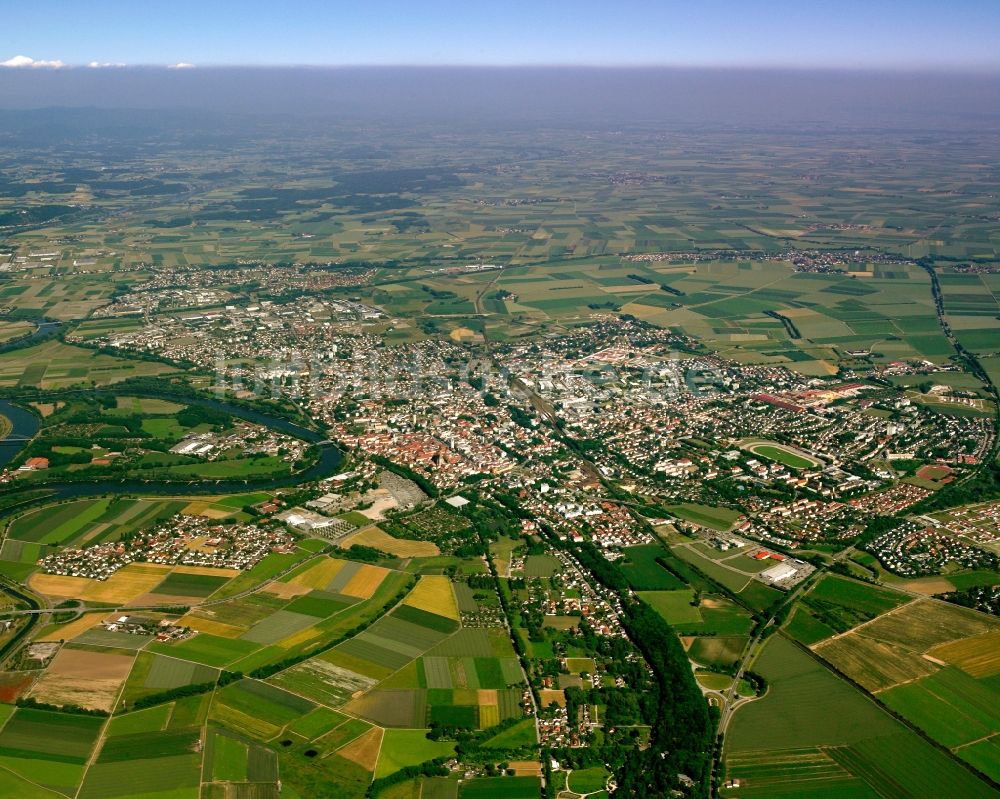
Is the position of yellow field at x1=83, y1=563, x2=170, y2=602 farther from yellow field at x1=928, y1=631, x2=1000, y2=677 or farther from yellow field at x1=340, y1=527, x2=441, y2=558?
yellow field at x1=928, y1=631, x2=1000, y2=677

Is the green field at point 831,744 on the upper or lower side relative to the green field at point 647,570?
lower

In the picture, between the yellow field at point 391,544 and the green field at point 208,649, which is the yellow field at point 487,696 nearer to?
the green field at point 208,649

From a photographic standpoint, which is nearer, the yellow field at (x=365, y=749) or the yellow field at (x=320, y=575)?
the yellow field at (x=365, y=749)

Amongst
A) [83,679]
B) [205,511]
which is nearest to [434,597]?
[83,679]

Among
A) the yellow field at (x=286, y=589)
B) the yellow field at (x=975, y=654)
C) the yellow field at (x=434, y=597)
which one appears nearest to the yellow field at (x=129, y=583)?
the yellow field at (x=286, y=589)

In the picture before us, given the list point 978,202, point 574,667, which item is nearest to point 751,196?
point 978,202

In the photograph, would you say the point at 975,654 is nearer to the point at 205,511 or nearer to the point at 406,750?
the point at 406,750

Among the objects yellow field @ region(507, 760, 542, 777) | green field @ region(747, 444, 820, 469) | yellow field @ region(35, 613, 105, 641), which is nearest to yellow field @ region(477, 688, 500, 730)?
yellow field @ region(507, 760, 542, 777)
